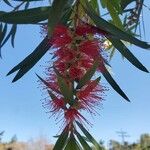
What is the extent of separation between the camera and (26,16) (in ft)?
2.97

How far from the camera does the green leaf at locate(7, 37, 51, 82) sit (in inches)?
37.7

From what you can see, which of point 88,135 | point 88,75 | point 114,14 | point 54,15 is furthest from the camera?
point 114,14

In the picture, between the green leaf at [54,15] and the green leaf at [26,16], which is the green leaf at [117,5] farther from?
the green leaf at [54,15]

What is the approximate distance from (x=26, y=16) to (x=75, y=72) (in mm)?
128

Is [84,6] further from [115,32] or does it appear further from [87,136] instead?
[87,136]

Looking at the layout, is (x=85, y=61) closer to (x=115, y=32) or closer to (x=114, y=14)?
(x=115, y=32)

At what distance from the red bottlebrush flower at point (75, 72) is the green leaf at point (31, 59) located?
3.4 inches

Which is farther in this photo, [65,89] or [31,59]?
[31,59]

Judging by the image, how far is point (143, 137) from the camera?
18.1 metres

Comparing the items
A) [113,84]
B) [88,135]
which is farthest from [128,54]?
[88,135]

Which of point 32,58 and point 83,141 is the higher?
point 32,58

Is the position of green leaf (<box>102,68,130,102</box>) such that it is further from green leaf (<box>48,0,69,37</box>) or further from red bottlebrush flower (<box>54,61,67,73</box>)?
green leaf (<box>48,0,69,37</box>)

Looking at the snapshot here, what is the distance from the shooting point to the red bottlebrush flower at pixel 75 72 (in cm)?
90

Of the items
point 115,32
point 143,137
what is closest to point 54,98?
point 115,32
